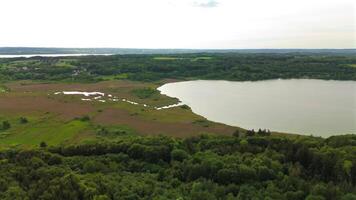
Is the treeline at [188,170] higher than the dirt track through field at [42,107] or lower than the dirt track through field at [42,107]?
higher

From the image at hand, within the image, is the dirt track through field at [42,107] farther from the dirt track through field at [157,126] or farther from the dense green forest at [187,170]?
the dense green forest at [187,170]

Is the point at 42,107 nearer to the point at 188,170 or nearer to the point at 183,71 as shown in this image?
the point at 188,170

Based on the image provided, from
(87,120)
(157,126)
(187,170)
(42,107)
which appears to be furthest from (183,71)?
(187,170)

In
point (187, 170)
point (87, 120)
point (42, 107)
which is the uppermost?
point (187, 170)

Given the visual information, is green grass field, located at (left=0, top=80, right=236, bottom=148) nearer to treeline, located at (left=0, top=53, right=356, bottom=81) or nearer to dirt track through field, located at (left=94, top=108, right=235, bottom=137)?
dirt track through field, located at (left=94, top=108, right=235, bottom=137)

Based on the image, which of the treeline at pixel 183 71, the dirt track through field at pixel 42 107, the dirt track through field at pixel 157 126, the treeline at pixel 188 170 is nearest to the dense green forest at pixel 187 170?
the treeline at pixel 188 170

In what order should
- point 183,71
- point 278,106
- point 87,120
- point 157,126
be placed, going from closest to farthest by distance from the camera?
point 157,126
point 87,120
point 278,106
point 183,71
